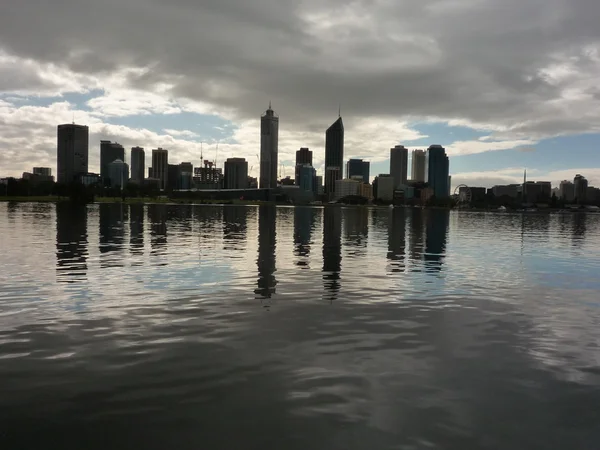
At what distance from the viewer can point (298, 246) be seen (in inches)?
2208

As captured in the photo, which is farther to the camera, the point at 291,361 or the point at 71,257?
the point at 71,257

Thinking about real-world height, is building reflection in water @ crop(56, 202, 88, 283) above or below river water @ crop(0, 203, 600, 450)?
above

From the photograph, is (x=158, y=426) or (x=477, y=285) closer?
(x=158, y=426)

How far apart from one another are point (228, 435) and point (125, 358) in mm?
6559

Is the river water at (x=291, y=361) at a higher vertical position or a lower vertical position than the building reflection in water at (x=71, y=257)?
lower

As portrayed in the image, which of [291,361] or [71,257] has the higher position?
[71,257]

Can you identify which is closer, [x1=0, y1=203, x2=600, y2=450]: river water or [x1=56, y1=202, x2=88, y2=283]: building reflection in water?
[x1=0, y1=203, x2=600, y2=450]: river water

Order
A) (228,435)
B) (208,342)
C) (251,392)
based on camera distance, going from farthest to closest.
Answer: (208,342), (251,392), (228,435)

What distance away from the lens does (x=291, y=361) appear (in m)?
16.1

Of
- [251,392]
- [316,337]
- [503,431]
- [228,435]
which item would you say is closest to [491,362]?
[503,431]

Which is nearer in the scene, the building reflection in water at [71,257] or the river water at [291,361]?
the river water at [291,361]

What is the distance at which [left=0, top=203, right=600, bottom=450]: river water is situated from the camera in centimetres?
→ 1143

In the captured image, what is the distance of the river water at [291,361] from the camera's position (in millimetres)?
11430

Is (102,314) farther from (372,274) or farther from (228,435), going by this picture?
(372,274)
